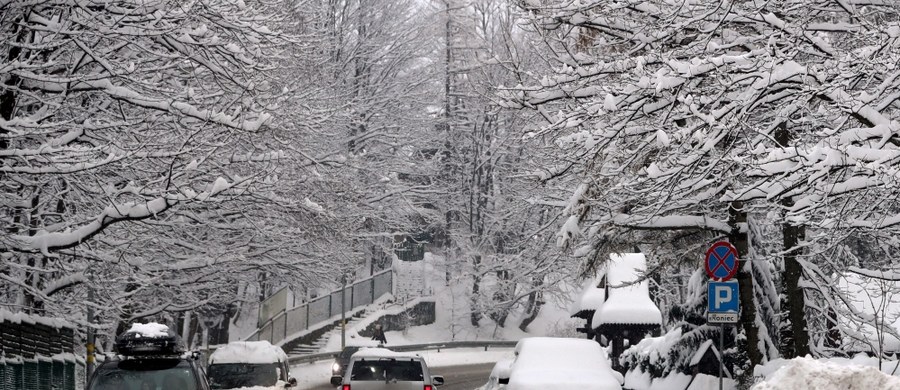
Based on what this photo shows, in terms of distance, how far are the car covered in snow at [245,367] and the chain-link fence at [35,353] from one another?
9.28 ft

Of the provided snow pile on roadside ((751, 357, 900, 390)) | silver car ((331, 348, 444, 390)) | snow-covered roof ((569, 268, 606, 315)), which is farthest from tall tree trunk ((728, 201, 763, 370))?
snow-covered roof ((569, 268, 606, 315))

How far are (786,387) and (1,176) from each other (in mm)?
12632

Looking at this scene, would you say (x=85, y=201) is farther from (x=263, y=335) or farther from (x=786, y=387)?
(x=263, y=335)

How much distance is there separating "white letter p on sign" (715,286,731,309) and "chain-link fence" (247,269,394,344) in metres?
24.8

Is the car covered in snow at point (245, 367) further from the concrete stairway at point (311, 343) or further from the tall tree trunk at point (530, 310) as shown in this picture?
the tall tree trunk at point (530, 310)

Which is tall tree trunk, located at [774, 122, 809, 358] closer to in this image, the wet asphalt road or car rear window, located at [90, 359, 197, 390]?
car rear window, located at [90, 359, 197, 390]

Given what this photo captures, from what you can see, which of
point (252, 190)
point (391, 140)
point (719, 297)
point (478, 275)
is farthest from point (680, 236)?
point (478, 275)

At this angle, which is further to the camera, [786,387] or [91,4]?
[91,4]

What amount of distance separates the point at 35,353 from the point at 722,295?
10.4 m

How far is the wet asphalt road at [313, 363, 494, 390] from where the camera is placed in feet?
108

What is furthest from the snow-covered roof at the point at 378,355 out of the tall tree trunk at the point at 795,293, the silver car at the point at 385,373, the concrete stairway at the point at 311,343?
the concrete stairway at the point at 311,343

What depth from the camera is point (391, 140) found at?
47.9 metres

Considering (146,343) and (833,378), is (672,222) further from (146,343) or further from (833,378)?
(833,378)

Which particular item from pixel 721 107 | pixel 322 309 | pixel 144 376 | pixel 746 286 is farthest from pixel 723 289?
pixel 322 309
